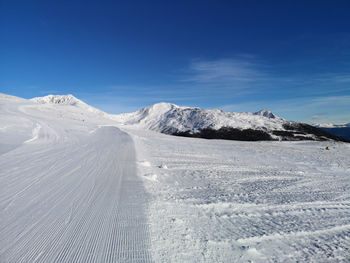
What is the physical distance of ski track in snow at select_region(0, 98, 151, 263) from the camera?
10.2ft

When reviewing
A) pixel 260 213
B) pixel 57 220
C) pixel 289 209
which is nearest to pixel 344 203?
pixel 289 209

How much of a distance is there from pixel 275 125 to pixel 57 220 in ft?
419

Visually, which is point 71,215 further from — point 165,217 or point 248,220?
point 248,220

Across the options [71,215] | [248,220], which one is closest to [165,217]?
[248,220]

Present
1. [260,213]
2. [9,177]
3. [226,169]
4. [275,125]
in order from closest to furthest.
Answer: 1. [260,213]
2. [9,177]
3. [226,169]
4. [275,125]

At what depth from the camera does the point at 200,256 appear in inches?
120

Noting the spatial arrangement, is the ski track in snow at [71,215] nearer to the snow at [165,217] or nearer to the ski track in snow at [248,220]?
the snow at [165,217]

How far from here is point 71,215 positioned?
4238 millimetres

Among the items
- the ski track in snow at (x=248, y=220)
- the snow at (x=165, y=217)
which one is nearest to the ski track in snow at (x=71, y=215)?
the snow at (x=165, y=217)

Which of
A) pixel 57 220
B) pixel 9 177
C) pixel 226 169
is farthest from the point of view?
pixel 226 169

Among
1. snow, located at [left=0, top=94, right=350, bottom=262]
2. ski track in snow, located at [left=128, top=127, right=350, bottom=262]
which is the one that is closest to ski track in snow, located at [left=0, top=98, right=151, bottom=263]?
snow, located at [left=0, top=94, right=350, bottom=262]

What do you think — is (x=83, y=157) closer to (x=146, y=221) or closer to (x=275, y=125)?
(x=146, y=221)

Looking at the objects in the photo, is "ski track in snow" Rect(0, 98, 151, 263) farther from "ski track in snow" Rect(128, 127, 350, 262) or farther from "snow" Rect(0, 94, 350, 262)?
"ski track in snow" Rect(128, 127, 350, 262)

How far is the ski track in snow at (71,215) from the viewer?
3.10 m
